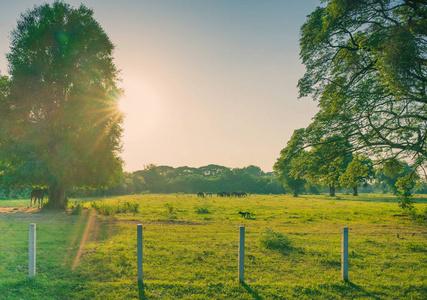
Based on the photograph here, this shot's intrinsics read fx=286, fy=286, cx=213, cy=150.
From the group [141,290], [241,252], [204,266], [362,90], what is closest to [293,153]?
[362,90]

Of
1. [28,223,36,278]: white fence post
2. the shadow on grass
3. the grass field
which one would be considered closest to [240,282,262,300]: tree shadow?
the grass field

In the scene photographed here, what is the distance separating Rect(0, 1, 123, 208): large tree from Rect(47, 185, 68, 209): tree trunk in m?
0.08

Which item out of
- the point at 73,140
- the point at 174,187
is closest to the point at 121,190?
the point at 174,187

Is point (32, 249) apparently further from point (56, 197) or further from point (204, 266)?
point (56, 197)

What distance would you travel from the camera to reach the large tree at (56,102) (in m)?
23.6

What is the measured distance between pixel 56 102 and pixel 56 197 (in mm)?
8860

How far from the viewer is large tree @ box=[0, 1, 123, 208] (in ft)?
77.5

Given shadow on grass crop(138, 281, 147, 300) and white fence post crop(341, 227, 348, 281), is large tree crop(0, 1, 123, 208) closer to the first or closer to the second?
shadow on grass crop(138, 281, 147, 300)

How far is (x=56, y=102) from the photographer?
83.4 ft

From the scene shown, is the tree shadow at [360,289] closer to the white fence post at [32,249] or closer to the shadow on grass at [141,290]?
the shadow on grass at [141,290]

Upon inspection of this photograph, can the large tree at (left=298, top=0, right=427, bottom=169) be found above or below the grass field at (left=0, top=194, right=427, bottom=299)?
above

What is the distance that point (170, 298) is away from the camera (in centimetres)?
668

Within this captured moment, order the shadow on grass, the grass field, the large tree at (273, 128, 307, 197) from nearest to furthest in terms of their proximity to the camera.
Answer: the shadow on grass < the grass field < the large tree at (273, 128, 307, 197)

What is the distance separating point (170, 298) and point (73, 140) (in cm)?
2192
